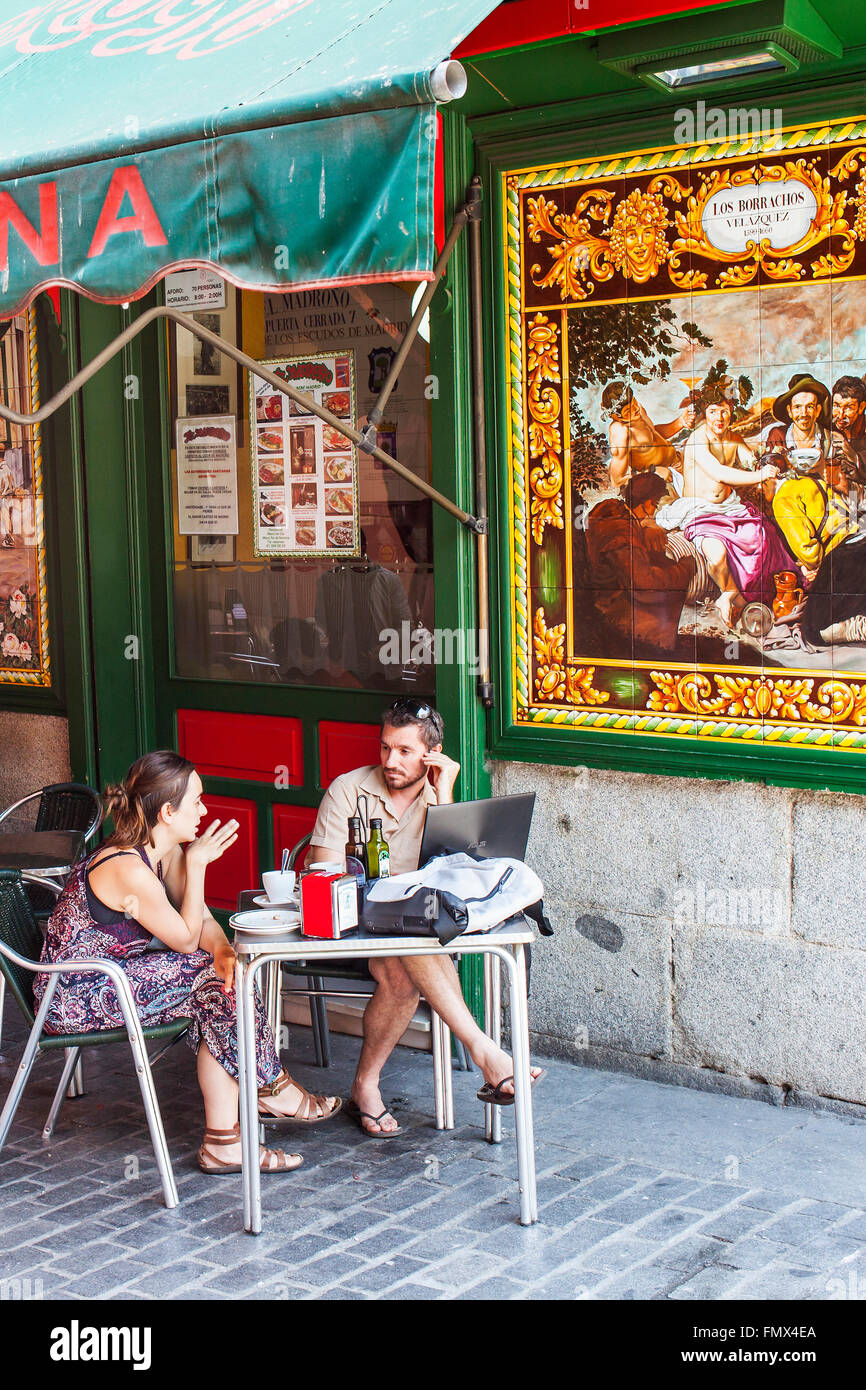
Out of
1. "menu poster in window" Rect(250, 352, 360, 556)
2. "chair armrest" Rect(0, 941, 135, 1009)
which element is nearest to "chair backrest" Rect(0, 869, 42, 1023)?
"chair armrest" Rect(0, 941, 135, 1009)

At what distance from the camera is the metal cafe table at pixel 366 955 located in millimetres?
3990

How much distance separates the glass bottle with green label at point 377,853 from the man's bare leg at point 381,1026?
11.7 inches

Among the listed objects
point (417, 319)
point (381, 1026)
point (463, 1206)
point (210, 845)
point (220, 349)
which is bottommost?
point (463, 1206)

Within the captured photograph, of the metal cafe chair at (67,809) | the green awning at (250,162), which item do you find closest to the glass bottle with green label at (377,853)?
the metal cafe chair at (67,809)

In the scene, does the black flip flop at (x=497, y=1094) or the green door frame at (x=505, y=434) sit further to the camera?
the green door frame at (x=505, y=434)

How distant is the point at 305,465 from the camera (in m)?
5.92

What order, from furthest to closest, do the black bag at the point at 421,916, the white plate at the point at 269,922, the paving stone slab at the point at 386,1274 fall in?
the white plate at the point at 269,922 < the black bag at the point at 421,916 < the paving stone slab at the point at 386,1274

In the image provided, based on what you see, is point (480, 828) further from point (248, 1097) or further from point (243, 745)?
point (243, 745)

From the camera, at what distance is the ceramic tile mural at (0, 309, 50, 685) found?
22.5 ft

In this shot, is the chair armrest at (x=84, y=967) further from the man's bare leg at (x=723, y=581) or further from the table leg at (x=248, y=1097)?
the man's bare leg at (x=723, y=581)

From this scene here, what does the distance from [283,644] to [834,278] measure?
2692 mm

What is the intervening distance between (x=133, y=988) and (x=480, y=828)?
1.16 metres

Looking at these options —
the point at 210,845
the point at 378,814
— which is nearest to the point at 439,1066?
the point at 378,814
